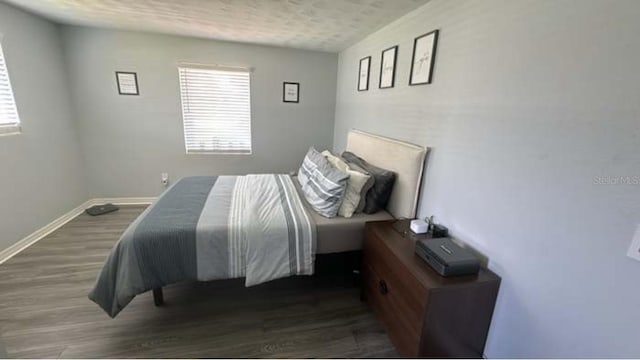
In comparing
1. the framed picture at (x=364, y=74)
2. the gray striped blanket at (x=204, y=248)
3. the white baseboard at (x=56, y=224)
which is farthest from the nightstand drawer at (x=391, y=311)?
A: the white baseboard at (x=56, y=224)

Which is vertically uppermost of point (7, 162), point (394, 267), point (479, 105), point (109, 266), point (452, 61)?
point (452, 61)

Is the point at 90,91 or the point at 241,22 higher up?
the point at 241,22

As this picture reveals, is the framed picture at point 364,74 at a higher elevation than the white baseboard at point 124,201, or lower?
higher

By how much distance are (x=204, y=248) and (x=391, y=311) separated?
125 centimetres

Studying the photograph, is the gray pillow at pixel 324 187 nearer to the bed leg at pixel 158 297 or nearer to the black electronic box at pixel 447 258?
the black electronic box at pixel 447 258

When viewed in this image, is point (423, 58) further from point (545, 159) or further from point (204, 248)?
point (204, 248)

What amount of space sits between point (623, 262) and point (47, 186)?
4.46 m

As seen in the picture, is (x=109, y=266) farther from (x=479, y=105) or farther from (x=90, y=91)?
(x=90, y=91)

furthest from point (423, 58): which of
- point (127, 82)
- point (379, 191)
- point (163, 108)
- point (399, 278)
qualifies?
point (127, 82)

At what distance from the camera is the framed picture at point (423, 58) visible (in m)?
1.85

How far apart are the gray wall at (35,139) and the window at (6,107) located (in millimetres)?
54

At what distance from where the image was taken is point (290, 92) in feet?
12.5

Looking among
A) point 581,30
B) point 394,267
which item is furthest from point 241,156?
point 581,30

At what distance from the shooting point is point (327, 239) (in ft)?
6.54
